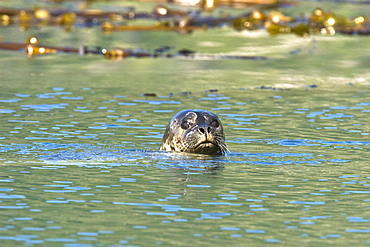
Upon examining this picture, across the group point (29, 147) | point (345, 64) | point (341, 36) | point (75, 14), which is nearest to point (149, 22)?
point (75, 14)

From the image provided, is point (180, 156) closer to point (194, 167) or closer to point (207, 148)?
point (207, 148)

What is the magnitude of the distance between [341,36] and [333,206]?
14518mm

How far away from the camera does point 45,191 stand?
7.85m

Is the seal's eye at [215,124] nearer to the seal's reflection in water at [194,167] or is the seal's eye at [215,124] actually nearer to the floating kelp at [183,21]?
the seal's reflection in water at [194,167]

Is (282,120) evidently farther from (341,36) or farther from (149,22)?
(149,22)

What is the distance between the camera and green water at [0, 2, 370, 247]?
6.79 metres

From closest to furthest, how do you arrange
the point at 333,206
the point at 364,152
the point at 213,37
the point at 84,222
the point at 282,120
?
the point at 84,222
the point at 333,206
the point at 364,152
the point at 282,120
the point at 213,37

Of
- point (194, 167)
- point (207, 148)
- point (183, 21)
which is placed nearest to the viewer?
point (194, 167)

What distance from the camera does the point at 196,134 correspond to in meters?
9.40

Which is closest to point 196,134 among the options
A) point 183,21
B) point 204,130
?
point 204,130

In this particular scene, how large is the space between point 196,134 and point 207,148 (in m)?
0.19

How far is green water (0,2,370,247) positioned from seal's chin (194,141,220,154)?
148 mm

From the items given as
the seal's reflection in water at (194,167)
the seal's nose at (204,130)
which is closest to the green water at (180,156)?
the seal's reflection in water at (194,167)

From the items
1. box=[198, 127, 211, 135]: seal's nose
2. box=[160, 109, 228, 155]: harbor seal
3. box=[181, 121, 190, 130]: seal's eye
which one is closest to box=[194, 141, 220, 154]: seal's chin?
box=[160, 109, 228, 155]: harbor seal
